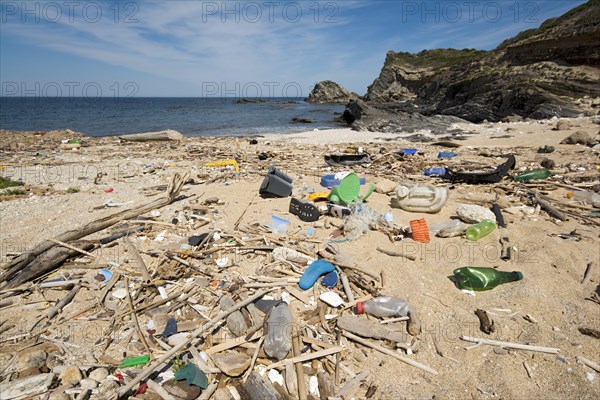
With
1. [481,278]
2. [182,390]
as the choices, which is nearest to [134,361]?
[182,390]

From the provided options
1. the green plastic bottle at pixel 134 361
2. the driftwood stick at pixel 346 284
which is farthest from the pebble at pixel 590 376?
the green plastic bottle at pixel 134 361

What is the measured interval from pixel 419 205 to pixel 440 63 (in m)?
60.1

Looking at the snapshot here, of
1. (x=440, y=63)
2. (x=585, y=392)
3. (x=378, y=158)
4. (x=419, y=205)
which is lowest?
(x=585, y=392)

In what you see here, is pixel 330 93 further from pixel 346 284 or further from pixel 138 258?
pixel 346 284

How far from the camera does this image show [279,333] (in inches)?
112

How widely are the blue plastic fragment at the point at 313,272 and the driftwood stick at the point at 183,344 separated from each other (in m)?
0.46

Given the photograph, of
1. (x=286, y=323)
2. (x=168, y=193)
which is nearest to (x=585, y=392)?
(x=286, y=323)

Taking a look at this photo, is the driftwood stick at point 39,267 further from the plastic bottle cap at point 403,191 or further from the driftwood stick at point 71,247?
the plastic bottle cap at point 403,191

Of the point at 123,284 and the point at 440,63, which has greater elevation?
the point at 440,63

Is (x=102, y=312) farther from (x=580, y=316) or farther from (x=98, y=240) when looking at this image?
(x=580, y=316)

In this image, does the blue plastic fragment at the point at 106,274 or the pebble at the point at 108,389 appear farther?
the blue plastic fragment at the point at 106,274

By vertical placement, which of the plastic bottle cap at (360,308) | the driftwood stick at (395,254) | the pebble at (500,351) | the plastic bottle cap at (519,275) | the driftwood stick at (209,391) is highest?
the driftwood stick at (395,254)

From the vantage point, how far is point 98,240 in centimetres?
467

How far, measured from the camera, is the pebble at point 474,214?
16.4ft
